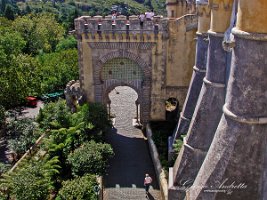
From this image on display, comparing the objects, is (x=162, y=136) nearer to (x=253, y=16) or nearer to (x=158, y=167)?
(x=158, y=167)

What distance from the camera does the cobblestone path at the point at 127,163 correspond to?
1988 centimetres

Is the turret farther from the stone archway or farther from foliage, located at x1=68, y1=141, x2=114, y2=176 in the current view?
A: foliage, located at x1=68, y1=141, x2=114, y2=176

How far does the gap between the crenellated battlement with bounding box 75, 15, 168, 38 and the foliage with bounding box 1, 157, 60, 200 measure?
1026cm

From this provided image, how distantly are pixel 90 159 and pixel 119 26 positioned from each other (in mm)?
9958

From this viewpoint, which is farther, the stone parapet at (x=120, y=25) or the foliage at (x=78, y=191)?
the stone parapet at (x=120, y=25)

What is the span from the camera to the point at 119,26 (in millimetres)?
24688

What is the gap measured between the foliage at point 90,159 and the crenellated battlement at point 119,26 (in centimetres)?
856

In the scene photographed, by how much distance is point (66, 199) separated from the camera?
17.0m

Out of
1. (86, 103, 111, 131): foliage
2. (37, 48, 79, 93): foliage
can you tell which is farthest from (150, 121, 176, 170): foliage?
(37, 48, 79, 93): foliage

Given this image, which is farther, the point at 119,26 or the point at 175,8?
the point at 175,8

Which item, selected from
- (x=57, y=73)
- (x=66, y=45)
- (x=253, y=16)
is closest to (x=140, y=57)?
(x=57, y=73)

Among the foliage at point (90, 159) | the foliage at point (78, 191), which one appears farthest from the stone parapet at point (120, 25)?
the foliage at point (78, 191)

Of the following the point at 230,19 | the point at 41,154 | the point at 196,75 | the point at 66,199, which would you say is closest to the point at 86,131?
the point at 41,154

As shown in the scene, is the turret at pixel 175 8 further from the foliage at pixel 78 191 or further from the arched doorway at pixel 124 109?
the foliage at pixel 78 191
